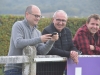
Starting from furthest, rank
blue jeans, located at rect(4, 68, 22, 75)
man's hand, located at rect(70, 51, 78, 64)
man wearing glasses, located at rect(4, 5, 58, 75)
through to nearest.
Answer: man's hand, located at rect(70, 51, 78, 64) < blue jeans, located at rect(4, 68, 22, 75) < man wearing glasses, located at rect(4, 5, 58, 75)

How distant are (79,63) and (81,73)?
165mm

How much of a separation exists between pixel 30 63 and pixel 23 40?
0.38 meters

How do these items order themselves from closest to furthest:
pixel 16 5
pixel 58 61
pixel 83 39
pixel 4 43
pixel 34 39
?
pixel 34 39
pixel 58 61
pixel 83 39
pixel 4 43
pixel 16 5

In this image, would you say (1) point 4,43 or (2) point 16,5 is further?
(2) point 16,5

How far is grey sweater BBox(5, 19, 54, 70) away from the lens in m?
4.25

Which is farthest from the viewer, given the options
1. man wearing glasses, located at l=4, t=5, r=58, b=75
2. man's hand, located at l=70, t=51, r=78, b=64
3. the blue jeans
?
man's hand, located at l=70, t=51, r=78, b=64

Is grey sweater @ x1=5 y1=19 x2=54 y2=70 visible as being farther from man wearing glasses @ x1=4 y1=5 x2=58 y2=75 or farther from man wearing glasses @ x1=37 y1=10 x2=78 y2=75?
man wearing glasses @ x1=37 y1=10 x2=78 y2=75

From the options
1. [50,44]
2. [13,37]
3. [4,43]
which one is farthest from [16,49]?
[4,43]

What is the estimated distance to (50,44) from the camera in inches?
173

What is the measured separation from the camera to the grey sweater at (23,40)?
4.25 m

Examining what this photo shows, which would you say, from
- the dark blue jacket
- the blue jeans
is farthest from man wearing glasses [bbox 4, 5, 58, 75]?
the dark blue jacket

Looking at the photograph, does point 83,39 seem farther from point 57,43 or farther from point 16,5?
point 16,5

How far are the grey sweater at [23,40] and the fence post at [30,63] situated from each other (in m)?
0.07

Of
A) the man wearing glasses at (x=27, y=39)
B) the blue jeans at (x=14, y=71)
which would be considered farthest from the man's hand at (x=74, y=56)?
the blue jeans at (x=14, y=71)
